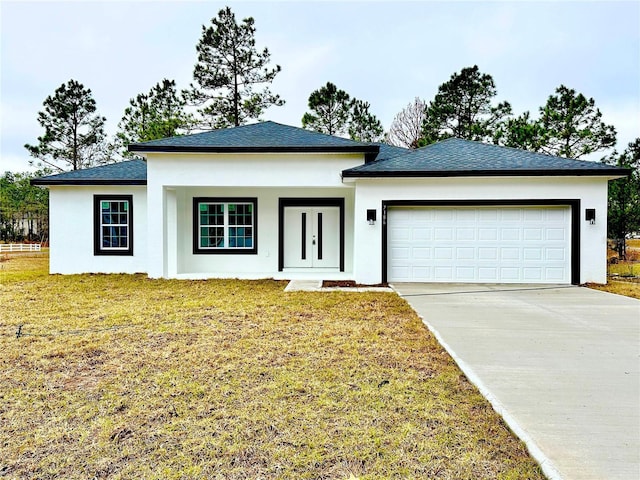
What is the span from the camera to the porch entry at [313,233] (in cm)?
1330

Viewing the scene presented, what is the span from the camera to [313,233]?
13453mm

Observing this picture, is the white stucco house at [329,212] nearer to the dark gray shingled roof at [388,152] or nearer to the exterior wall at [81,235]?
the exterior wall at [81,235]

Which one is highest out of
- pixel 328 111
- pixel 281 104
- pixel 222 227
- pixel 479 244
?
pixel 328 111

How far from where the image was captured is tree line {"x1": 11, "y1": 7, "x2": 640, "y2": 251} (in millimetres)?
22281

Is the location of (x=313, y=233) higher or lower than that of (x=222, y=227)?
lower

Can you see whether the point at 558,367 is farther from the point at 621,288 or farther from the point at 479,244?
the point at 621,288

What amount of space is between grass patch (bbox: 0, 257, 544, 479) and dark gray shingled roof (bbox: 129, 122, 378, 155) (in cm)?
591

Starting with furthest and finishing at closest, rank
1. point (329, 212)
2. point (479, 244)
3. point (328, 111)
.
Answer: point (328, 111)
point (329, 212)
point (479, 244)

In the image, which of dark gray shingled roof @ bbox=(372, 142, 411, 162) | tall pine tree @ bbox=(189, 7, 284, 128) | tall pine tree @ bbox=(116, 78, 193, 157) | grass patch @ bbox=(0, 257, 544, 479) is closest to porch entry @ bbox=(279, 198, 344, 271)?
dark gray shingled roof @ bbox=(372, 142, 411, 162)

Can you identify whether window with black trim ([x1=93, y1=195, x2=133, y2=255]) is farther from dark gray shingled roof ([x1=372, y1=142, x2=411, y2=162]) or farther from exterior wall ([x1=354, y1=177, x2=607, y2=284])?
dark gray shingled roof ([x1=372, y1=142, x2=411, y2=162])

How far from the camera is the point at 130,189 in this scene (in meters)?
12.8

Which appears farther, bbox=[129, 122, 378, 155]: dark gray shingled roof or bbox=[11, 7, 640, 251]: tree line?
bbox=[11, 7, 640, 251]: tree line

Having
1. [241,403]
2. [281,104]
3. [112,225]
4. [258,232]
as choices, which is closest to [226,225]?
[258,232]

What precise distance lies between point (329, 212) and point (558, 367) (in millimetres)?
9569
